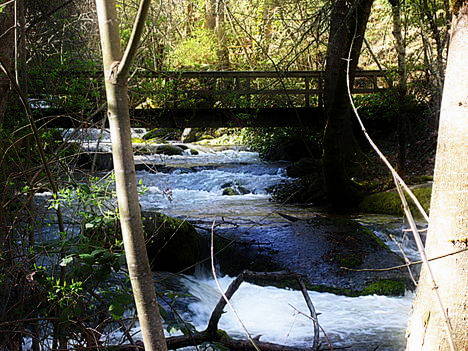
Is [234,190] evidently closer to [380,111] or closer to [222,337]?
[380,111]

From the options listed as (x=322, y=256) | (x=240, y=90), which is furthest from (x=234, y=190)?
(x=322, y=256)

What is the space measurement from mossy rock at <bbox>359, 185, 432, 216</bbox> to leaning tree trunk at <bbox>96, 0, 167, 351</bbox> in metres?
8.17

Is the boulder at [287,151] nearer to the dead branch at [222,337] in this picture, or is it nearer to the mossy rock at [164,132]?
the mossy rock at [164,132]

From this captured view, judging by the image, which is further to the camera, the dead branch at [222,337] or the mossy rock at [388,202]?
the mossy rock at [388,202]

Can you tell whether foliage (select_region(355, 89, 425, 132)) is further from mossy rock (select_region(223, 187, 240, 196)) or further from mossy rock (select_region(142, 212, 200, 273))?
mossy rock (select_region(142, 212, 200, 273))

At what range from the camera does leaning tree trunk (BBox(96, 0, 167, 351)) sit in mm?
1327

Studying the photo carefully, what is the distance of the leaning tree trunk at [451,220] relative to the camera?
1.43m

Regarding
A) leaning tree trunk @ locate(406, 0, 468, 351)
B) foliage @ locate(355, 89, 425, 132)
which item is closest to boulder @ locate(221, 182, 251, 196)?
foliage @ locate(355, 89, 425, 132)

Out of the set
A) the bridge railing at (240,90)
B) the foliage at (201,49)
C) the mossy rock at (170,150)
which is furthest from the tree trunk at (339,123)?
the foliage at (201,49)

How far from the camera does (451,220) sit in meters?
1.47

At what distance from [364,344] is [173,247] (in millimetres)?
2647

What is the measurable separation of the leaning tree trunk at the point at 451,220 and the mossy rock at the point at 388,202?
7.85 metres

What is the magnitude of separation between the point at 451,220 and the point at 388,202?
853cm

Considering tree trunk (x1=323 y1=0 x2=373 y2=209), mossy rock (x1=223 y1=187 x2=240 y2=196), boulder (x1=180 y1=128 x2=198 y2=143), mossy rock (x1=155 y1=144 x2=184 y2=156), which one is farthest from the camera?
boulder (x1=180 y1=128 x2=198 y2=143)
